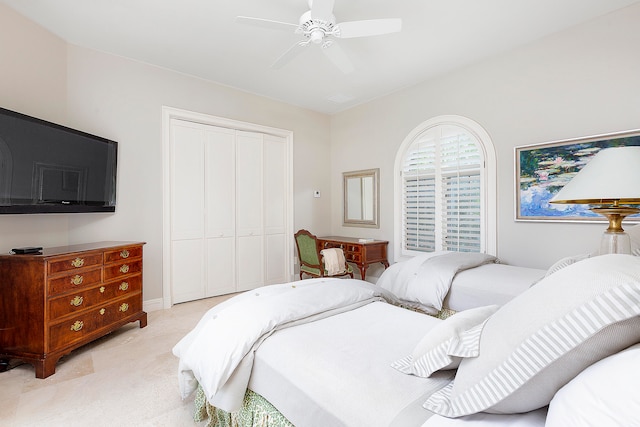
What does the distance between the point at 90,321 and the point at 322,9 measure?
10.1 ft

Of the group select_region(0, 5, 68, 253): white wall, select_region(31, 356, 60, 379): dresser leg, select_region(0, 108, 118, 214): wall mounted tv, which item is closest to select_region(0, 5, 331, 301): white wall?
select_region(0, 5, 68, 253): white wall

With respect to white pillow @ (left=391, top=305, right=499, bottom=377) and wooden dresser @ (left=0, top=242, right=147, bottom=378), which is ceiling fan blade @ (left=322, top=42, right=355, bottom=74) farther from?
wooden dresser @ (left=0, top=242, right=147, bottom=378)

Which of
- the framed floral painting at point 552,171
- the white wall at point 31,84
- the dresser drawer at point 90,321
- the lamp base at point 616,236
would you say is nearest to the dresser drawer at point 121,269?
the dresser drawer at point 90,321

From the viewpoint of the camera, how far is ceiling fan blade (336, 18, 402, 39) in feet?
7.79

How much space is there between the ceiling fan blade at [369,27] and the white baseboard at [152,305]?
346 cm

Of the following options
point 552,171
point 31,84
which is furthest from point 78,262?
point 552,171

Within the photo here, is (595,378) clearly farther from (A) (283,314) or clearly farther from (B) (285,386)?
(A) (283,314)

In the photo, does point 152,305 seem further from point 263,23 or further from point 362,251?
point 263,23

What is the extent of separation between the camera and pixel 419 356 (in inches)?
43.6

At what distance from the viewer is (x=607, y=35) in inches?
111

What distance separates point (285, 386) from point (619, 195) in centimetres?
167

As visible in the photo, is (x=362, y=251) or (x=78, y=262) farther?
(x=362, y=251)

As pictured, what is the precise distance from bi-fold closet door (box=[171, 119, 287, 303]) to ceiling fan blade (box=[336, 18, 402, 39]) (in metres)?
2.41

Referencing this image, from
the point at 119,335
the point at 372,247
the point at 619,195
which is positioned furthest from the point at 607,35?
the point at 119,335
